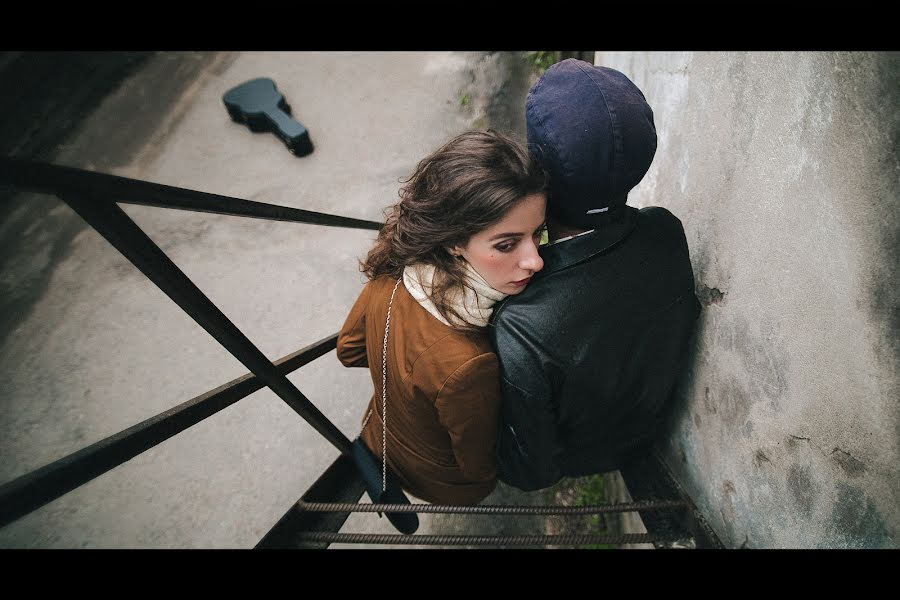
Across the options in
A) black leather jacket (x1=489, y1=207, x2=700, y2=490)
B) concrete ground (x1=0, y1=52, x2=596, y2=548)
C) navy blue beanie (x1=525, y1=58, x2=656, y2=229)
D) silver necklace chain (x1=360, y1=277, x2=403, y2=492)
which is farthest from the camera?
concrete ground (x1=0, y1=52, x2=596, y2=548)

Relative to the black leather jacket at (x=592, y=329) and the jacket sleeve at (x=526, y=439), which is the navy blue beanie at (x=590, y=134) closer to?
the black leather jacket at (x=592, y=329)

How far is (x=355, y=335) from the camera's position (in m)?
1.67

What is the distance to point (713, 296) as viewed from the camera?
1.42 meters

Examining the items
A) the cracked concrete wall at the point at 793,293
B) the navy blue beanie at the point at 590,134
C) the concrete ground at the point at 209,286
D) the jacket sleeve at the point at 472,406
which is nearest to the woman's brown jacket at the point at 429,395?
the jacket sleeve at the point at 472,406

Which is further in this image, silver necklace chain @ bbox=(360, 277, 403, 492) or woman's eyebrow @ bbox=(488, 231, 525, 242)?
silver necklace chain @ bbox=(360, 277, 403, 492)

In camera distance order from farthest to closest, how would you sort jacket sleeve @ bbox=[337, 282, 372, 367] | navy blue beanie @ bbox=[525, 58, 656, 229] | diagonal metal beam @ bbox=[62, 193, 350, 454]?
jacket sleeve @ bbox=[337, 282, 372, 367], navy blue beanie @ bbox=[525, 58, 656, 229], diagonal metal beam @ bbox=[62, 193, 350, 454]

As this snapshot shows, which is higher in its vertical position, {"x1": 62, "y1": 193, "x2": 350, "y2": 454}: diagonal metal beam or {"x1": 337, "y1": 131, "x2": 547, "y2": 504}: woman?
{"x1": 62, "y1": 193, "x2": 350, "y2": 454}: diagonal metal beam

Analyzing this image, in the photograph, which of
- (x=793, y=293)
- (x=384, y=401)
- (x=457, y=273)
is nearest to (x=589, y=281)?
(x=457, y=273)

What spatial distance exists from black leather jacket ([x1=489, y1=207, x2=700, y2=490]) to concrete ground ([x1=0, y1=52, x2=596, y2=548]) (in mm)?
1439

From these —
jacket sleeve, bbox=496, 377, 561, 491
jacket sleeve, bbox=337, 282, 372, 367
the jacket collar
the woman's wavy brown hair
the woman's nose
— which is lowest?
jacket sleeve, bbox=496, 377, 561, 491

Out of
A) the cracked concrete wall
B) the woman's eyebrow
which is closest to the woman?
the woman's eyebrow

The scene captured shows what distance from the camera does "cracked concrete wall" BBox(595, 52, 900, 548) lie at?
868 millimetres

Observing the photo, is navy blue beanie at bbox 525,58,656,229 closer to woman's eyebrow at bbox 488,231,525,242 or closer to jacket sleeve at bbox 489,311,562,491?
woman's eyebrow at bbox 488,231,525,242

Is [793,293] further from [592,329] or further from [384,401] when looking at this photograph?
[384,401]
